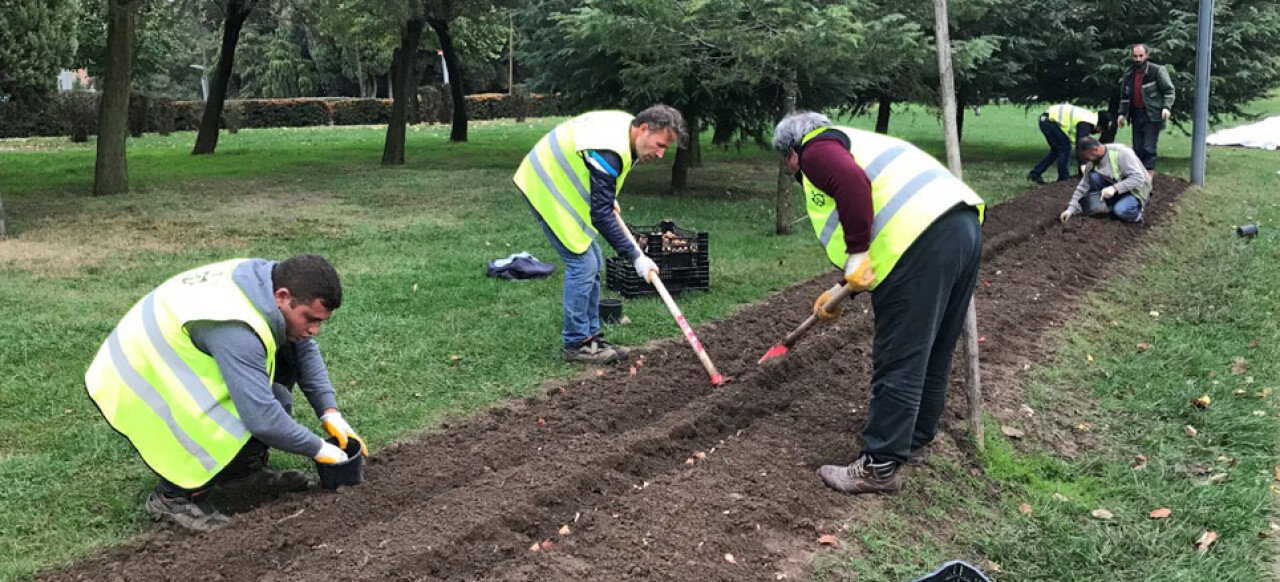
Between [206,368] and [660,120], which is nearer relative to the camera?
[206,368]

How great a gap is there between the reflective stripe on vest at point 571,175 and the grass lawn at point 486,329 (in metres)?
0.91

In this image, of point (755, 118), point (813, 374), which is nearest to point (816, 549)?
point (813, 374)

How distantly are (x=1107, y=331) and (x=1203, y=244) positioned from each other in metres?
4.14

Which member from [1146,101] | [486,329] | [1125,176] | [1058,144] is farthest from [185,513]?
[1146,101]

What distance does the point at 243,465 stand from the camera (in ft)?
14.4

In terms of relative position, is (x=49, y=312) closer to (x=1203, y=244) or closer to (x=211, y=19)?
(x=1203, y=244)

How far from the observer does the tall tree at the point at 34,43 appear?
10734 mm

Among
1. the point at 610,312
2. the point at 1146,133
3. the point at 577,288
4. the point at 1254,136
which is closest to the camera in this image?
the point at 577,288

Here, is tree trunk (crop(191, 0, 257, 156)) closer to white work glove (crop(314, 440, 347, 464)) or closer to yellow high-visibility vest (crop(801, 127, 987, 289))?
white work glove (crop(314, 440, 347, 464))

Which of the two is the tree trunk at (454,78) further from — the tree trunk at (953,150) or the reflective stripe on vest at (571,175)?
the tree trunk at (953,150)

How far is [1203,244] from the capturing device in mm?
10305

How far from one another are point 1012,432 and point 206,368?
13.0ft

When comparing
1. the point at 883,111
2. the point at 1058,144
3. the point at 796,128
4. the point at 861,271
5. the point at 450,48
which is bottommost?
the point at 861,271

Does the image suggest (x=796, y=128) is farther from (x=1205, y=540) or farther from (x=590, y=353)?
(x=590, y=353)
